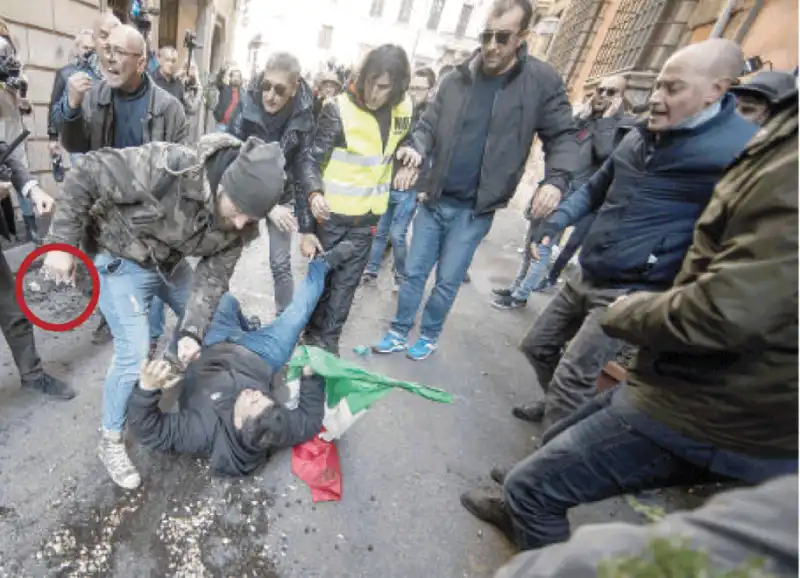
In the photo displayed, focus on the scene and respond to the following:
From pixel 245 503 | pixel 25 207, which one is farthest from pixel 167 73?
pixel 245 503

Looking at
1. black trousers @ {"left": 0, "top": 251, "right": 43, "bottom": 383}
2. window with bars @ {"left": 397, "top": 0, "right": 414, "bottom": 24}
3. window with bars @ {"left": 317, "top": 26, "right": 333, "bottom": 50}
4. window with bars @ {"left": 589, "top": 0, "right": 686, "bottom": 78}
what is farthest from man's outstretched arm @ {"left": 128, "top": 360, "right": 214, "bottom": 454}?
window with bars @ {"left": 397, "top": 0, "right": 414, "bottom": 24}

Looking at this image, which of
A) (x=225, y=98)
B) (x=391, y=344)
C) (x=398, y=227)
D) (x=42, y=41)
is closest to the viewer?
(x=391, y=344)

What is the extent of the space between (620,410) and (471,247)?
1743mm

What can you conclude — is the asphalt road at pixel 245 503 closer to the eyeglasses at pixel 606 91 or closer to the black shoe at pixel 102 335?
the black shoe at pixel 102 335

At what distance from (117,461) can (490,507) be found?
5.68 feet

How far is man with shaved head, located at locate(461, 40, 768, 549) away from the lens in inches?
52.9

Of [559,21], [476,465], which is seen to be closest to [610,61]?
[559,21]

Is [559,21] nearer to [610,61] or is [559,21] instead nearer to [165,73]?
[610,61]

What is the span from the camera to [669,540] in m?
0.55

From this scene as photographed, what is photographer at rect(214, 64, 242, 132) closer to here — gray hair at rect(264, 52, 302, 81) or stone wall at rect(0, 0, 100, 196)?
stone wall at rect(0, 0, 100, 196)

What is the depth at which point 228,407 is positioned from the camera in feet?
7.02

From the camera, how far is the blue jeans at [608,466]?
1.27 metres

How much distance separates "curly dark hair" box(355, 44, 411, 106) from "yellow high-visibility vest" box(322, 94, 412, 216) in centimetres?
10

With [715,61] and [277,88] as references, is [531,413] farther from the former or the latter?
[277,88]
